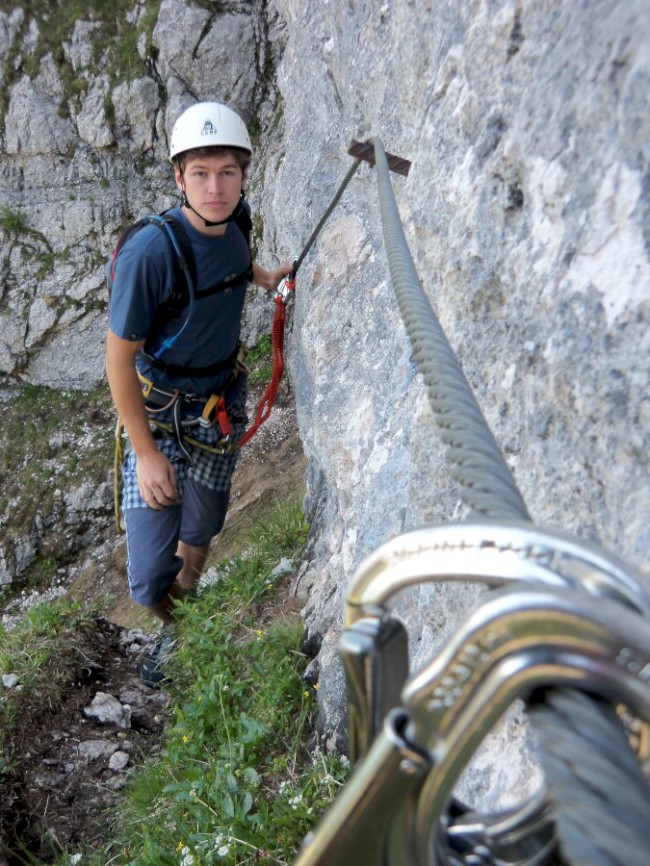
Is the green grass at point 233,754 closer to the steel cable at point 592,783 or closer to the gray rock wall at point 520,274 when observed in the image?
the gray rock wall at point 520,274

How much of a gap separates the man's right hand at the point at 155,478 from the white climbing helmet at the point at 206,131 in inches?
63.9

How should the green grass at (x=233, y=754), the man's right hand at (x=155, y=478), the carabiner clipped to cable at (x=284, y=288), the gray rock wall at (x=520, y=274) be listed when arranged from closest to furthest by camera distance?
the gray rock wall at (x=520, y=274) → the green grass at (x=233, y=754) → the man's right hand at (x=155, y=478) → the carabiner clipped to cable at (x=284, y=288)

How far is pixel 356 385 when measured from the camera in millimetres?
3162

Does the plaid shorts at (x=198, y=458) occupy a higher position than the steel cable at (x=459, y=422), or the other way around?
the steel cable at (x=459, y=422)

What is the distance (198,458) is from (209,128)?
1887 millimetres

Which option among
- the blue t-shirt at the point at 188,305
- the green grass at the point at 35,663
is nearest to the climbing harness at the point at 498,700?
the blue t-shirt at the point at 188,305

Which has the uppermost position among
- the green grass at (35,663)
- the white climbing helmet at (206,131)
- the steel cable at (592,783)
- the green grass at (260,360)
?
the white climbing helmet at (206,131)

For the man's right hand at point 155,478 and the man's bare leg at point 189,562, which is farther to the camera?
the man's bare leg at point 189,562

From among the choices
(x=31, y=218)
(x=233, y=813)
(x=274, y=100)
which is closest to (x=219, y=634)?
(x=233, y=813)

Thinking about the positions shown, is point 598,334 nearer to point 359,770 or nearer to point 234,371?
point 359,770

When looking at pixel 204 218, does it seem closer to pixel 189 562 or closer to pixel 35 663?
pixel 189 562

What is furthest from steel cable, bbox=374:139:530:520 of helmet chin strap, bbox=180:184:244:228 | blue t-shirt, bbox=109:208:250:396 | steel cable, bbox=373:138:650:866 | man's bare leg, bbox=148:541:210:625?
man's bare leg, bbox=148:541:210:625

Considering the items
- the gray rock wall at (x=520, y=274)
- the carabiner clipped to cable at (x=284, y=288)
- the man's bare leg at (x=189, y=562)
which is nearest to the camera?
the gray rock wall at (x=520, y=274)

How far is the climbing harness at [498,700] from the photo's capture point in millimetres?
441
